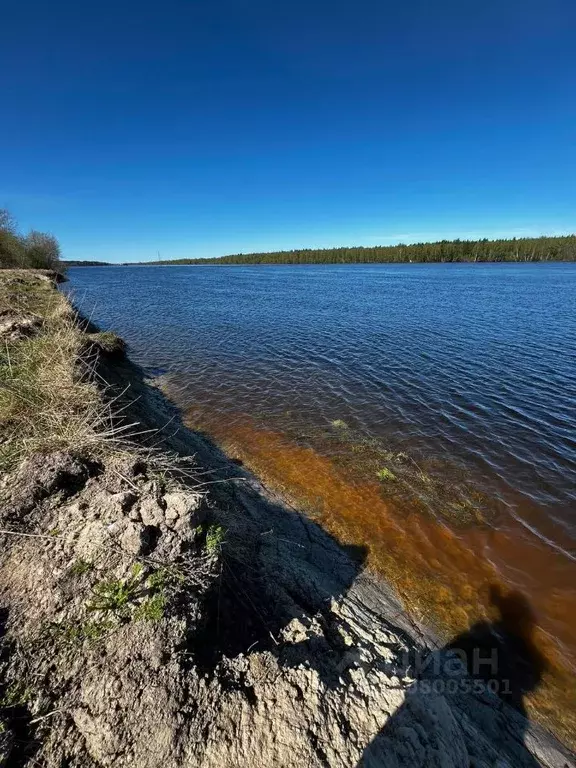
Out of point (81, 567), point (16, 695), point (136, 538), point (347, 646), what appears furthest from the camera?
point (347, 646)

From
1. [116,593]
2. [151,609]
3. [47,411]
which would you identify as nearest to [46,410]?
[47,411]

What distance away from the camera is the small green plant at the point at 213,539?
148 inches

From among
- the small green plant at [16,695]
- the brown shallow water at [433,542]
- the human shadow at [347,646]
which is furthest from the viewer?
the brown shallow water at [433,542]

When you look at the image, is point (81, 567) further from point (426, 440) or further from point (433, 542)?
point (426, 440)

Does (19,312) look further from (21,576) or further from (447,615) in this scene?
(447,615)

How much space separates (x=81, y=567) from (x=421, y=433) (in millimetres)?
10370

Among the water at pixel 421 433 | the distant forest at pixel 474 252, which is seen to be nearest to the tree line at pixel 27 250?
the water at pixel 421 433

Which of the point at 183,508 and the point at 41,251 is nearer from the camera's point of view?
the point at 183,508

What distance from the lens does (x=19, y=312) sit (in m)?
10.2

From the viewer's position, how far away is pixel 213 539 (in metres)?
3.84

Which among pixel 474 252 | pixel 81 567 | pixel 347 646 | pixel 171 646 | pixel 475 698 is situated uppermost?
pixel 474 252

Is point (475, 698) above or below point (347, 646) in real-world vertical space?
below

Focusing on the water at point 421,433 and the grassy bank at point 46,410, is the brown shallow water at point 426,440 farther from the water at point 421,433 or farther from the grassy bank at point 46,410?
the grassy bank at point 46,410

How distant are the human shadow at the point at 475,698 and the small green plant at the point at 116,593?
244cm
